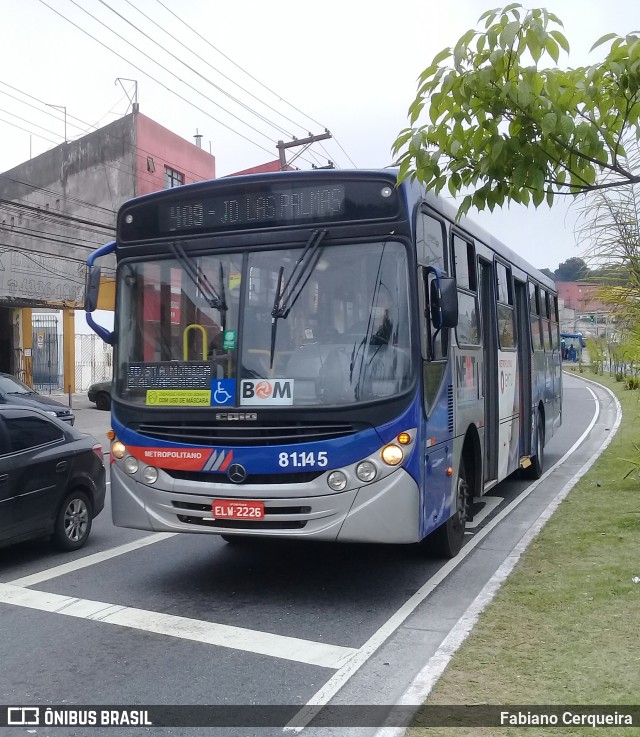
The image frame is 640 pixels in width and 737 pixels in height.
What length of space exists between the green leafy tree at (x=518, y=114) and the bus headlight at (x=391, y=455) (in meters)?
2.23

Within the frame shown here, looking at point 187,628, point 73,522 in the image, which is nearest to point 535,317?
point 73,522

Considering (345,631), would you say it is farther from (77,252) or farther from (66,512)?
(77,252)

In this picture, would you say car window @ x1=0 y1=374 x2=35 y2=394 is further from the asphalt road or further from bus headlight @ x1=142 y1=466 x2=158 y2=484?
bus headlight @ x1=142 y1=466 x2=158 y2=484

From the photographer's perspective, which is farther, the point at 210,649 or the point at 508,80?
the point at 210,649

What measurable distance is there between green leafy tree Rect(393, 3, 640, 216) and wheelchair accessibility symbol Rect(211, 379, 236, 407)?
2.50 meters

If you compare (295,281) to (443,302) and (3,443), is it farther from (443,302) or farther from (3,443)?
(3,443)

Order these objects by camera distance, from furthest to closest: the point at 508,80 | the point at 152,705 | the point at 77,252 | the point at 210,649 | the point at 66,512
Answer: the point at 77,252
the point at 66,512
the point at 210,649
the point at 152,705
the point at 508,80

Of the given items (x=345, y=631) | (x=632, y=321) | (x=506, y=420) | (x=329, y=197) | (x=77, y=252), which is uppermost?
(x=77, y=252)

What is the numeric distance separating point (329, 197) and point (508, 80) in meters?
2.52

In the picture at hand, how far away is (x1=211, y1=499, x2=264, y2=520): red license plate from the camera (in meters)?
6.49

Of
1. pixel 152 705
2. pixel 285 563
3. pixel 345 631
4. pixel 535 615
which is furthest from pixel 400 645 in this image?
pixel 285 563

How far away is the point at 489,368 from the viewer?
31.7ft

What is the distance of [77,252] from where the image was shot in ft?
123

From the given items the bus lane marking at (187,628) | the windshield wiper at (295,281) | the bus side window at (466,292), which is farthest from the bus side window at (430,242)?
the bus lane marking at (187,628)
